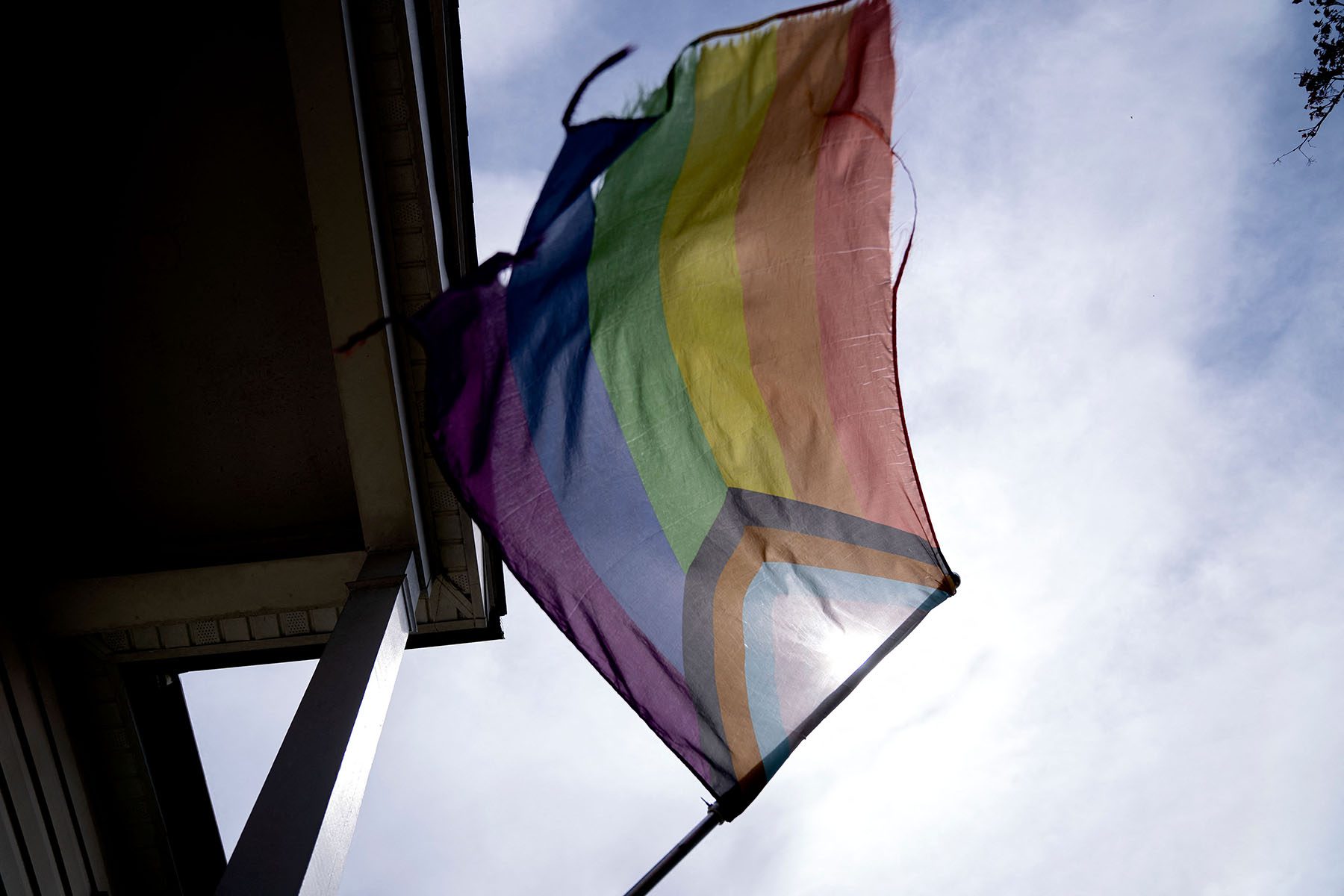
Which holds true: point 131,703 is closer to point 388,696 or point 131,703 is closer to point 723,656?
point 388,696

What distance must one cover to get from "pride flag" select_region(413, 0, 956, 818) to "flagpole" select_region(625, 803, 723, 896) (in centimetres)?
26

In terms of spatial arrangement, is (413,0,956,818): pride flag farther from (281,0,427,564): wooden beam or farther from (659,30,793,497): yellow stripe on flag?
(281,0,427,564): wooden beam

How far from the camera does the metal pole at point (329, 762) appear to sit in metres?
4.34

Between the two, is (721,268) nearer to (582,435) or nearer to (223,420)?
(582,435)

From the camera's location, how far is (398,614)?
20.8ft

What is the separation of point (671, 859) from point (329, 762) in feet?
7.71

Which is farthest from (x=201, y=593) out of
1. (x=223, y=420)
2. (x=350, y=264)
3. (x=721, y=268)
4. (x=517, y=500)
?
(x=721, y=268)

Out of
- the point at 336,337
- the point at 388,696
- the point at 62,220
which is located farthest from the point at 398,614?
the point at 62,220

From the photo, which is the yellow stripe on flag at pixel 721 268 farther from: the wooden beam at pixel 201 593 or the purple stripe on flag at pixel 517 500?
the wooden beam at pixel 201 593

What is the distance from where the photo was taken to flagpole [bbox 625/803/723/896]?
11.5ft

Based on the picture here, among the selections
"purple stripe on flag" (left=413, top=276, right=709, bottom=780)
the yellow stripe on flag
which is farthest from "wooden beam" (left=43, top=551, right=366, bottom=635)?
the yellow stripe on flag

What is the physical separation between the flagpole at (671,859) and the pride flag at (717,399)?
0.26 metres

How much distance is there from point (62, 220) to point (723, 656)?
6387mm

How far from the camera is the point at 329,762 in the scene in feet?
16.1
